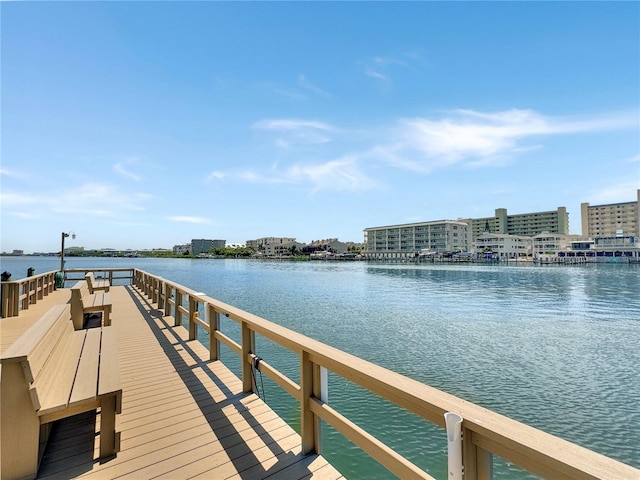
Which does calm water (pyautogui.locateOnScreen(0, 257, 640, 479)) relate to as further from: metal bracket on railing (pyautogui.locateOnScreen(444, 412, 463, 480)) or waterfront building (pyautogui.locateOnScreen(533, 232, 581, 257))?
waterfront building (pyautogui.locateOnScreen(533, 232, 581, 257))

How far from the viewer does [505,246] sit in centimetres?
8450

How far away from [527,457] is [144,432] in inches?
121

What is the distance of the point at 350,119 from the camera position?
63.6ft

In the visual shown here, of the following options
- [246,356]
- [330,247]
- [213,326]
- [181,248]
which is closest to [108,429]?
[246,356]

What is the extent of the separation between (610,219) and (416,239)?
6579 cm

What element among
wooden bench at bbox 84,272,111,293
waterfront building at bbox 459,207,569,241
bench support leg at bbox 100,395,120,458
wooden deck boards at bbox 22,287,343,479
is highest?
waterfront building at bbox 459,207,569,241

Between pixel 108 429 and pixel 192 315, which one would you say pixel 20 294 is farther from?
pixel 108 429

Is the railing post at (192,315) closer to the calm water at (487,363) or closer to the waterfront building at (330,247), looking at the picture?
the calm water at (487,363)

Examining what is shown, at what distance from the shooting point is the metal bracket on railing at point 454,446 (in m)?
1.18

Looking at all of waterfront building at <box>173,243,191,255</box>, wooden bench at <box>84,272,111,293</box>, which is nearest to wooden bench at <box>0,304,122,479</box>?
wooden bench at <box>84,272,111,293</box>

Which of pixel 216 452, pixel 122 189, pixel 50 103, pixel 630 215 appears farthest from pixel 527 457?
pixel 630 215

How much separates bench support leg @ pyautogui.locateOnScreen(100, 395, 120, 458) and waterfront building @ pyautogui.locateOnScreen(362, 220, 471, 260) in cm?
9276

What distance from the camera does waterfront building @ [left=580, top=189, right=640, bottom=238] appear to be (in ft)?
318

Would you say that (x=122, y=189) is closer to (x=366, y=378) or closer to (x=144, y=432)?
(x=144, y=432)
